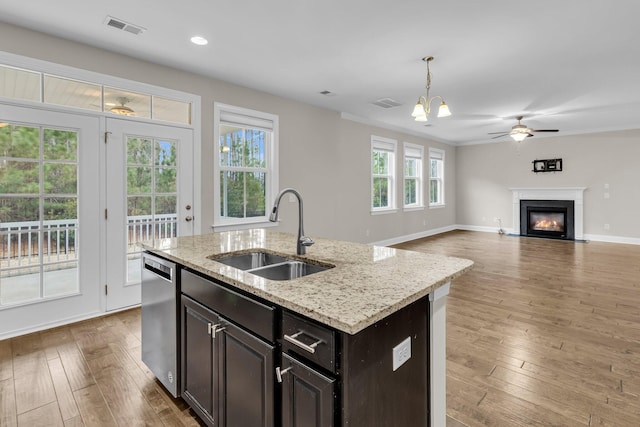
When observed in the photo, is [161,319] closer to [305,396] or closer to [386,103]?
[305,396]

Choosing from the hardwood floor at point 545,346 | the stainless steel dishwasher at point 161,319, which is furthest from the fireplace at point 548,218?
the stainless steel dishwasher at point 161,319

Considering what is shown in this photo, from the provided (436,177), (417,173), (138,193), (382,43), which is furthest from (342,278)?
(436,177)

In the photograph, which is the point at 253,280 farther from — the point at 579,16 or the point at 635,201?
the point at 635,201

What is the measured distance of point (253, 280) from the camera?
134cm

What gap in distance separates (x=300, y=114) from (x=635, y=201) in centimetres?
764

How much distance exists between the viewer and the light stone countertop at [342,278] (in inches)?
40.7

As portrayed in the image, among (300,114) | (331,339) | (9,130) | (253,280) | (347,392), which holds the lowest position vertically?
(347,392)

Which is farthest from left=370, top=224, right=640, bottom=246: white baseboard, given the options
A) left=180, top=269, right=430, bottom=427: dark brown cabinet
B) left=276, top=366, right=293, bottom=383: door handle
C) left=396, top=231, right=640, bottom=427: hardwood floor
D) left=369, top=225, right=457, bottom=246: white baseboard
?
left=276, top=366, right=293, bottom=383: door handle

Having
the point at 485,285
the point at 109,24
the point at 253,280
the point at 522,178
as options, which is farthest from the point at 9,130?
the point at 522,178

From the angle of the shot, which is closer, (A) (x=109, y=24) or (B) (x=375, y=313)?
(B) (x=375, y=313)

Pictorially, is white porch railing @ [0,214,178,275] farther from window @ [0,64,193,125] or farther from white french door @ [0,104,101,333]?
window @ [0,64,193,125]

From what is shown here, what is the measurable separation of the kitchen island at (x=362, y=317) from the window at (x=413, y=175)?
6.42 meters

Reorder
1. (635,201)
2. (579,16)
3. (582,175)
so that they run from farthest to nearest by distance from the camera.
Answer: (582,175), (635,201), (579,16)

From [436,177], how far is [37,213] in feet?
28.2
